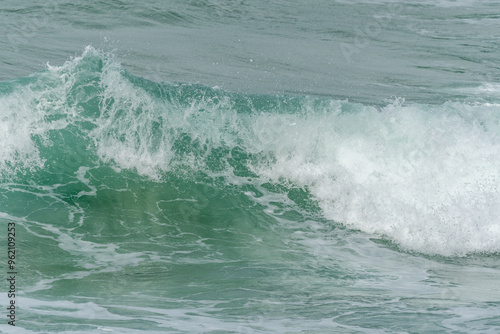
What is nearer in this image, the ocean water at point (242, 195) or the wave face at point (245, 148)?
the ocean water at point (242, 195)

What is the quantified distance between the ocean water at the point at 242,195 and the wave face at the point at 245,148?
33mm

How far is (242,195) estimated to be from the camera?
11828 mm

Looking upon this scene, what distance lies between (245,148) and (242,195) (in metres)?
1.19

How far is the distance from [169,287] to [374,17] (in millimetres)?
21078

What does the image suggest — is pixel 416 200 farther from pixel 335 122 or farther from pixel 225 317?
pixel 225 317

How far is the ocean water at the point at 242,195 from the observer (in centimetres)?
741

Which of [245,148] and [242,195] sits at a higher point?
[245,148]

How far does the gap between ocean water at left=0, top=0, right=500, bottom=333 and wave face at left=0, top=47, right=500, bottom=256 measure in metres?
0.03

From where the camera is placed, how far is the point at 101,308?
7164 mm

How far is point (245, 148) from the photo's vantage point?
1271 centimetres

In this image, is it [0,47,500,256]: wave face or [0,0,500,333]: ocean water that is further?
[0,47,500,256]: wave face

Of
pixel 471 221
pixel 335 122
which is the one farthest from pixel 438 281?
pixel 335 122

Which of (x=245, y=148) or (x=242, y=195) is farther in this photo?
(x=245, y=148)

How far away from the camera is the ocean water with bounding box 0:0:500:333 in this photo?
7.41m
